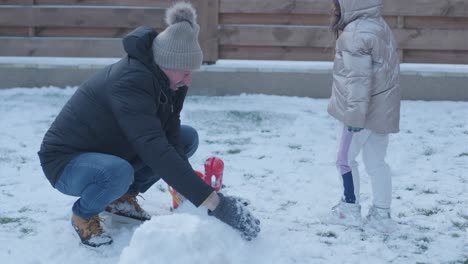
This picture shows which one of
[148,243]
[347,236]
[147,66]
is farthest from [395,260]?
[147,66]

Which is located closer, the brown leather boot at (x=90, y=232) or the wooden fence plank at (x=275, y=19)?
the brown leather boot at (x=90, y=232)

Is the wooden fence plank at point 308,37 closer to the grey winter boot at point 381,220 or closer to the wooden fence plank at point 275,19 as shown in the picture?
the wooden fence plank at point 275,19

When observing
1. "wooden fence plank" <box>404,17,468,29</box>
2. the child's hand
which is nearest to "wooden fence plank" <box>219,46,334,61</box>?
"wooden fence plank" <box>404,17,468,29</box>

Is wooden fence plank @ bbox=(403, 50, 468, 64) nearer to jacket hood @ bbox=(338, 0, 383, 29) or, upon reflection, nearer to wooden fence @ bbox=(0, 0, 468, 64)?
wooden fence @ bbox=(0, 0, 468, 64)

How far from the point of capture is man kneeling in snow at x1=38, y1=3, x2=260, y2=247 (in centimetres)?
336

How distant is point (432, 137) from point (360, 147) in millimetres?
2325

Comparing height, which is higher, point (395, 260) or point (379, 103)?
point (379, 103)

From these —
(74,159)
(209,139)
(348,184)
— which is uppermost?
(74,159)

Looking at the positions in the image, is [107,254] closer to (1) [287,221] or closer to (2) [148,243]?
(2) [148,243]

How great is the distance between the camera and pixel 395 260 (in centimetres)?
362

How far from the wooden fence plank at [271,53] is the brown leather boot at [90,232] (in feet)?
14.2

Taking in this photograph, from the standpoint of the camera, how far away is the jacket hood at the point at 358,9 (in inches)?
152

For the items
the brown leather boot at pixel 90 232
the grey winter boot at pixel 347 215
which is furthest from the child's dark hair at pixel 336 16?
the brown leather boot at pixel 90 232

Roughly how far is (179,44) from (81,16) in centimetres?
488
